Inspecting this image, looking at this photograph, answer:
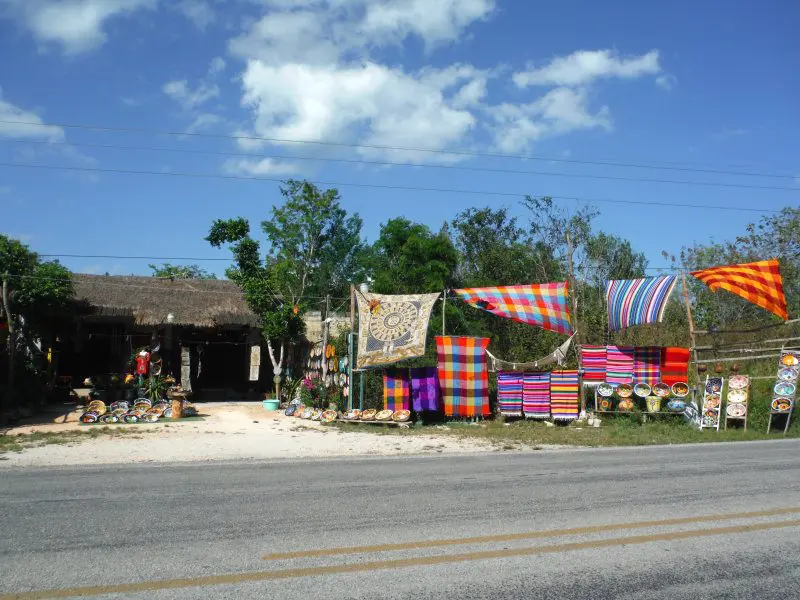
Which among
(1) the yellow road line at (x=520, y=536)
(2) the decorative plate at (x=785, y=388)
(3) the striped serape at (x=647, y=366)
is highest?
(3) the striped serape at (x=647, y=366)

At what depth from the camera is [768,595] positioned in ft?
15.6

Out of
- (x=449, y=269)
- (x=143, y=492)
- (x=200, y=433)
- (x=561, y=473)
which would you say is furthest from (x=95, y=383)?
(x=561, y=473)

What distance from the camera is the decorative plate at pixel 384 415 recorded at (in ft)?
58.5

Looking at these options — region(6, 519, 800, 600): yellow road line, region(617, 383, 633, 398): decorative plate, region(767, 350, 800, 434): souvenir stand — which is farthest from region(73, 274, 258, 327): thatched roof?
region(6, 519, 800, 600): yellow road line

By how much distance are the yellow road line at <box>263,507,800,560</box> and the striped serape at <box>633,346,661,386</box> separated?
11696 mm

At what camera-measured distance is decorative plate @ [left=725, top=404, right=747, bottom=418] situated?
17.6 meters

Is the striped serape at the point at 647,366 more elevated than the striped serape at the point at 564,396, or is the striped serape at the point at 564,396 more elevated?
the striped serape at the point at 647,366

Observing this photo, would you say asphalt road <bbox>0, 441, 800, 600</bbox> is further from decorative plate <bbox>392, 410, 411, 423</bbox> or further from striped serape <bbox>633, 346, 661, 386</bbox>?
striped serape <bbox>633, 346, 661, 386</bbox>

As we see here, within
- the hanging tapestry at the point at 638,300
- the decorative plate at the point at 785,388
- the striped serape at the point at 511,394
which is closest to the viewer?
the decorative plate at the point at 785,388

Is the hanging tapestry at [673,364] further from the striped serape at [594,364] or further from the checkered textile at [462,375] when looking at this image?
the checkered textile at [462,375]

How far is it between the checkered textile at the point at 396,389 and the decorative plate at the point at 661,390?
22.2 feet

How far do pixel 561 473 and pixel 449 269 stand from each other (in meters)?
18.7

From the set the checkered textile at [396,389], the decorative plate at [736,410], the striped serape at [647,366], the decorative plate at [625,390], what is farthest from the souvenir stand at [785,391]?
the checkered textile at [396,389]

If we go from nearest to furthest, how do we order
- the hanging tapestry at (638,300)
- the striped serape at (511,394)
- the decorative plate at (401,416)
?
the decorative plate at (401,416), the hanging tapestry at (638,300), the striped serape at (511,394)
